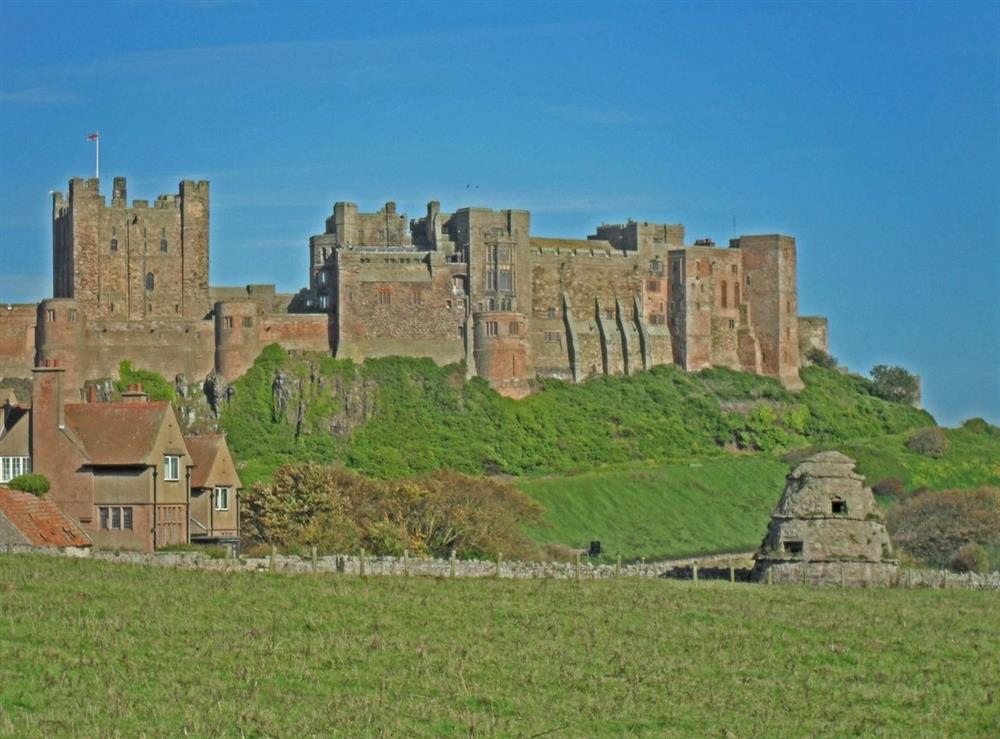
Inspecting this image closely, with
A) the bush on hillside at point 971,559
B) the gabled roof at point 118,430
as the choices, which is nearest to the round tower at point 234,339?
the bush on hillside at point 971,559

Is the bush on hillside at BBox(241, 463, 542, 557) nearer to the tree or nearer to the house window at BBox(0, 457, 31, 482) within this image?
the house window at BBox(0, 457, 31, 482)

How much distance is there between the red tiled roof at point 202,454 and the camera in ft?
202

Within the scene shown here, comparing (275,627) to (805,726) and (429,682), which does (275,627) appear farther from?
(805,726)

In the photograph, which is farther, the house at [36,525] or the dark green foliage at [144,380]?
the dark green foliage at [144,380]

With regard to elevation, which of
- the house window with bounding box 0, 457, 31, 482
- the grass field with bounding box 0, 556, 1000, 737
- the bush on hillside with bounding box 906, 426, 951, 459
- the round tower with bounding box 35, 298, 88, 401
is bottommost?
the grass field with bounding box 0, 556, 1000, 737

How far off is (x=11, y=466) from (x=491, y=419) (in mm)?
42117

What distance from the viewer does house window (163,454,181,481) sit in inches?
2287

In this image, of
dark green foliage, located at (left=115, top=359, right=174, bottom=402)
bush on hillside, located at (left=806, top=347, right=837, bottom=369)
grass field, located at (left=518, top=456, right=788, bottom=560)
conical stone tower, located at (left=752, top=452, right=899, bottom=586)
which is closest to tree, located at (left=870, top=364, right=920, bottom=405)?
bush on hillside, located at (left=806, top=347, right=837, bottom=369)

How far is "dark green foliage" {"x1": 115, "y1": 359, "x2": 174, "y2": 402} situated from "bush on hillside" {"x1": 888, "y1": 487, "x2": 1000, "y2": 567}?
1069 inches

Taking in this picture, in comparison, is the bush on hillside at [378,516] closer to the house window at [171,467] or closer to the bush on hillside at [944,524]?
the house window at [171,467]

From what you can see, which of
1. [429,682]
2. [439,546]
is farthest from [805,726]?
[439,546]

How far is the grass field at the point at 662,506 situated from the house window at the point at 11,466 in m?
27.2

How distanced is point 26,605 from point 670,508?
173ft

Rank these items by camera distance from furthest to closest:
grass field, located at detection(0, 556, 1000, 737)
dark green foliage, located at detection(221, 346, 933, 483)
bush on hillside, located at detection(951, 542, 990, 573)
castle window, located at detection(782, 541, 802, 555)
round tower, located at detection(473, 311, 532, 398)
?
round tower, located at detection(473, 311, 532, 398) → dark green foliage, located at detection(221, 346, 933, 483) → bush on hillside, located at detection(951, 542, 990, 573) → castle window, located at detection(782, 541, 802, 555) → grass field, located at detection(0, 556, 1000, 737)
